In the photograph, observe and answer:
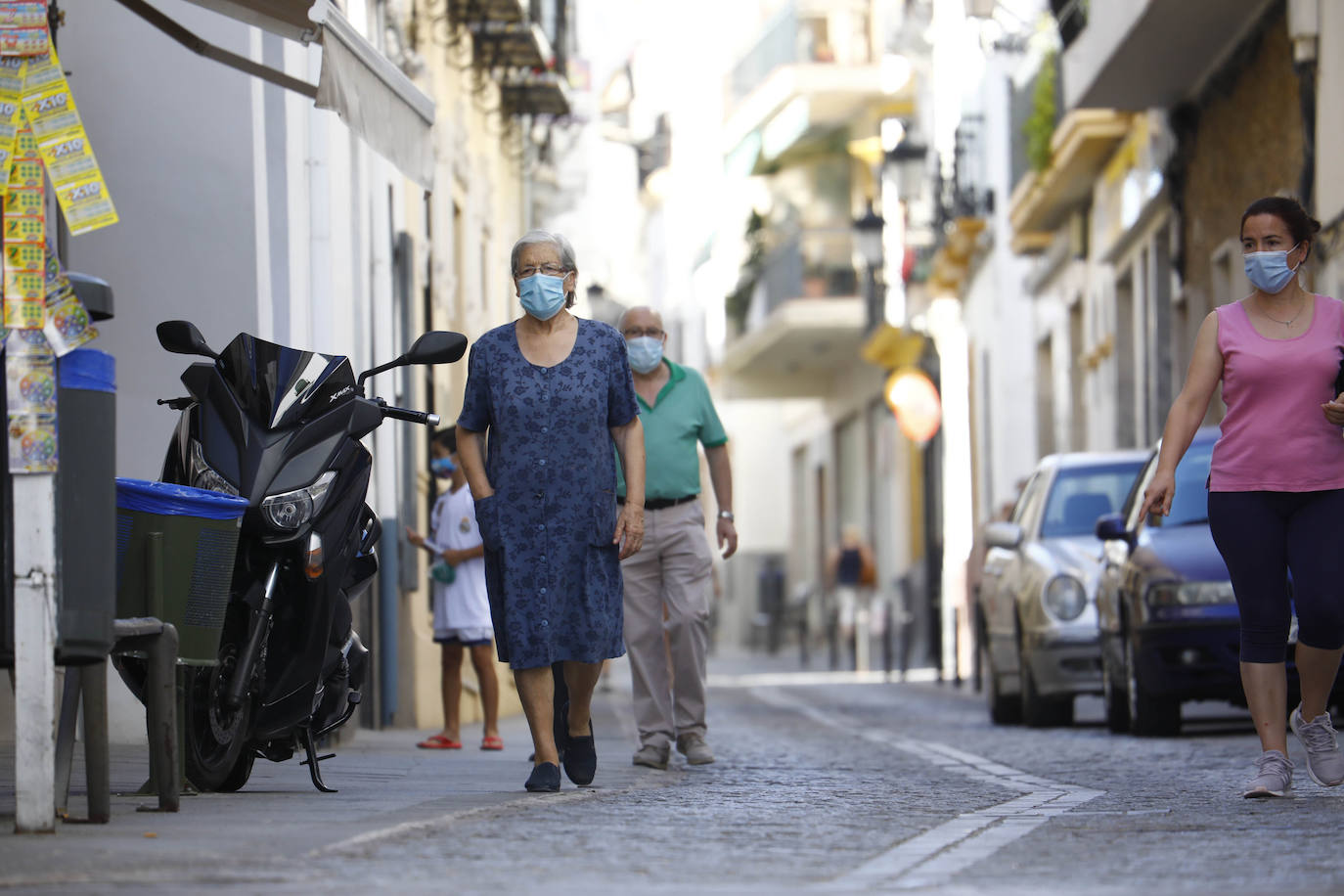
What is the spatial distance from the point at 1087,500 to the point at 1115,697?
2.45 m

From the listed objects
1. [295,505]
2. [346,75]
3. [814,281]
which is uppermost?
[814,281]

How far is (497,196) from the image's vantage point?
2320 cm

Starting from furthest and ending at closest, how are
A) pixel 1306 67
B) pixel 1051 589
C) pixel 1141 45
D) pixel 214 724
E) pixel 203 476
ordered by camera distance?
pixel 1141 45 → pixel 1306 67 → pixel 1051 589 → pixel 214 724 → pixel 203 476

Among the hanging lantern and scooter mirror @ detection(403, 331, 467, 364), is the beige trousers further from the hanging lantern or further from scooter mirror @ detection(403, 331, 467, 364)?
the hanging lantern

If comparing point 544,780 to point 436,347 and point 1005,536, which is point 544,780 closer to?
point 436,347

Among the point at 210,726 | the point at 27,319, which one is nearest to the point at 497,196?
the point at 210,726

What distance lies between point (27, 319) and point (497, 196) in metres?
16.8

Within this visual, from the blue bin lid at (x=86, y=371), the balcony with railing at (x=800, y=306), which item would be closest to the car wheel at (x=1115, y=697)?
the blue bin lid at (x=86, y=371)

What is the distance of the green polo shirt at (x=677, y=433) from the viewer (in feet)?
34.7

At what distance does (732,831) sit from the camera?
6875 mm

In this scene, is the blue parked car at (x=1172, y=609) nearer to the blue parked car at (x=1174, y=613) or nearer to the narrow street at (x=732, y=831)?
the blue parked car at (x=1174, y=613)

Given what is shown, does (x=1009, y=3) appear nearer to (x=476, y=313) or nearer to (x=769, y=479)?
(x=476, y=313)

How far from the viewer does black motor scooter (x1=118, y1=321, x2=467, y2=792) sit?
791cm

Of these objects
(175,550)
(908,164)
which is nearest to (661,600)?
(175,550)
